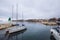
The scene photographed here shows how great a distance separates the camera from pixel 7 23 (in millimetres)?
48625

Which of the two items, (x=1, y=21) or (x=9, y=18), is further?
(x=1, y=21)

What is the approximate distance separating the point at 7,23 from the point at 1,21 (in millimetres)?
3076

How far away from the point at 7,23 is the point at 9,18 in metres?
3.65

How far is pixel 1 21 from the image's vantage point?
1962 inches

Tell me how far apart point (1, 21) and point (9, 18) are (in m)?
5.78

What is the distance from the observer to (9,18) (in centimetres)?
4584
